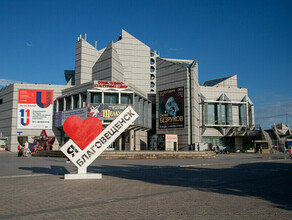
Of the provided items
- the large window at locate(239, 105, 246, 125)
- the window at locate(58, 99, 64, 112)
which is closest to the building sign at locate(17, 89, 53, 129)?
the window at locate(58, 99, 64, 112)

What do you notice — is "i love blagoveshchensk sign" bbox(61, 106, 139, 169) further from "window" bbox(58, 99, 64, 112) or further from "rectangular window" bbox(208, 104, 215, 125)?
"rectangular window" bbox(208, 104, 215, 125)

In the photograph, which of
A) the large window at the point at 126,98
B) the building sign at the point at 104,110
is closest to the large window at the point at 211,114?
the large window at the point at 126,98

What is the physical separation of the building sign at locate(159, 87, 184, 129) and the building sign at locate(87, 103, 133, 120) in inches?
430

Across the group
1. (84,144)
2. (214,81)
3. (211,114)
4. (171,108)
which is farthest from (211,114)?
(84,144)

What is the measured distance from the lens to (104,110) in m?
39.5

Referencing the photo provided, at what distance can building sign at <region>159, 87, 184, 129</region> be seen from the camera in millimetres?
46656

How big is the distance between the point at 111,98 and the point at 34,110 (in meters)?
15.2

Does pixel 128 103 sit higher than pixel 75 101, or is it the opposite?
pixel 75 101

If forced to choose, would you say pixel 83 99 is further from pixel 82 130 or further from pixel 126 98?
pixel 82 130

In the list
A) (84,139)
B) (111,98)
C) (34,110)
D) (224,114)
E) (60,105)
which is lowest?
(84,139)

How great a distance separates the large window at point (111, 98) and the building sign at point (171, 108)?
33.2 ft

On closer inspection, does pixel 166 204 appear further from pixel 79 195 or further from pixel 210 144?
pixel 210 144

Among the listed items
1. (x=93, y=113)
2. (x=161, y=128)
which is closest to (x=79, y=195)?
(x=93, y=113)

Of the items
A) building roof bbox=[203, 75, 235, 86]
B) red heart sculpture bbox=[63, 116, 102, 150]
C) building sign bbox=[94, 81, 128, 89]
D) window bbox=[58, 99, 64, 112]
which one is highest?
building roof bbox=[203, 75, 235, 86]
